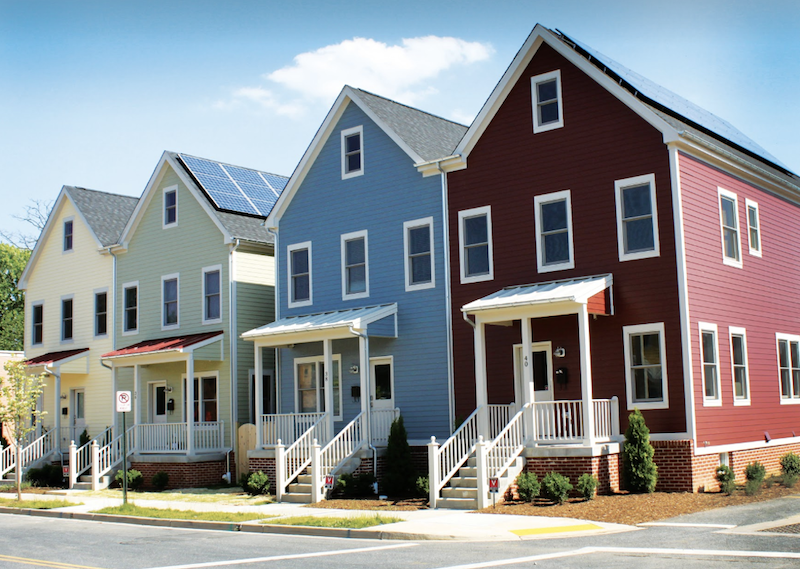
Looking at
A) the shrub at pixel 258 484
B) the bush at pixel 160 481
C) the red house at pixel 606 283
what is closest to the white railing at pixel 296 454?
the shrub at pixel 258 484

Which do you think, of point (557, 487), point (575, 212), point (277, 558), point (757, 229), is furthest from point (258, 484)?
point (757, 229)

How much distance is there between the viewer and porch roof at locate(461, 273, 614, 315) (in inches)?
770

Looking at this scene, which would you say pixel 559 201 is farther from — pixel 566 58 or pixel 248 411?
pixel 248 411

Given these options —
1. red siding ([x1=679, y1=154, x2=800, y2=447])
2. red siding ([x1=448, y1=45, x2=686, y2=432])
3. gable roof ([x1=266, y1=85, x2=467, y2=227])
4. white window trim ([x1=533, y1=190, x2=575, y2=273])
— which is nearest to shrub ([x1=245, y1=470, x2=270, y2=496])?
red siding ([x1=448, y1=45, x2=686, y2=432])

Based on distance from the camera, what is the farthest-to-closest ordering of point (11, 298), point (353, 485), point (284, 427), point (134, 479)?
point (11, 298)
point (134, 479)
point (284, 427)
point (353, 485)

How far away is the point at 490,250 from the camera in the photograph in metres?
22.9

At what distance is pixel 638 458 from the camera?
19156mm

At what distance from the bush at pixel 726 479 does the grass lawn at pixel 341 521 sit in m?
7.39

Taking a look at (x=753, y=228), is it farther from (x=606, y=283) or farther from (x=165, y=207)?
(x=165, y=207)

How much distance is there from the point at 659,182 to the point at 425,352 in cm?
773

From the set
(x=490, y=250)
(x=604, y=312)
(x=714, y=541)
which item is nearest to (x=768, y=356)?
(x=604, y=312)

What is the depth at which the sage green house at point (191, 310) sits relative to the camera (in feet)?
91.7

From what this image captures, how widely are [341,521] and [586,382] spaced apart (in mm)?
6123

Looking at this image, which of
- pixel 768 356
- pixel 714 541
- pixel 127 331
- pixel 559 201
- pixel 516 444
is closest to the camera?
pixel 714 541
